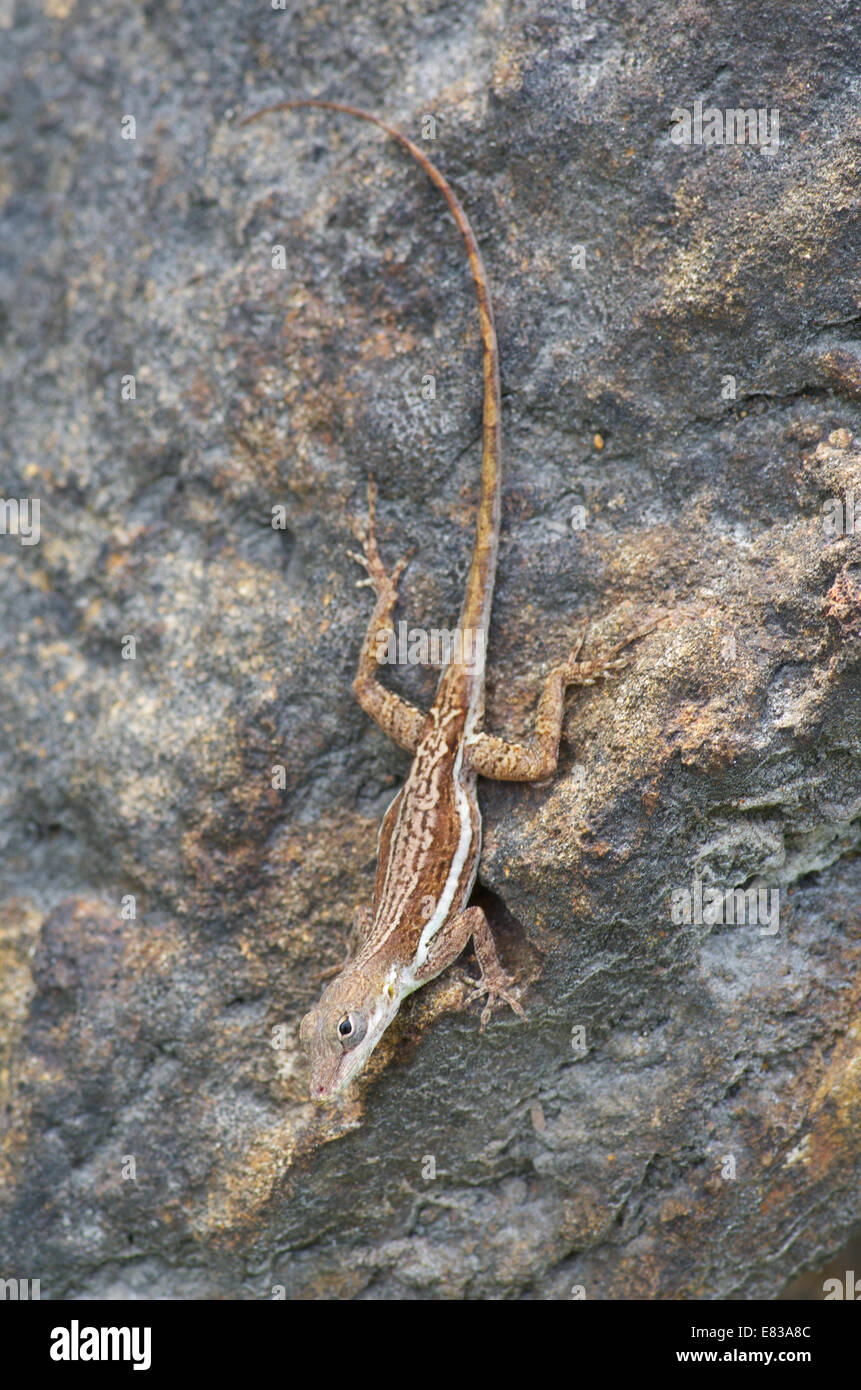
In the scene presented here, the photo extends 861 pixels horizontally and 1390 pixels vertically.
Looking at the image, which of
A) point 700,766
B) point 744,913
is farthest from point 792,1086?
point 700,766

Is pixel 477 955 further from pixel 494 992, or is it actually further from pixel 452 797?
pixel 452 797

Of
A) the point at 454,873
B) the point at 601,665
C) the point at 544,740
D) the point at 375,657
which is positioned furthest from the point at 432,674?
the point at 454,873

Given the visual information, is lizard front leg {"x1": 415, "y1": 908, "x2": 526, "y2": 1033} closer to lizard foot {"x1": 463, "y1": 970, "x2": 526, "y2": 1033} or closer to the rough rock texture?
lizard foot {"x1": 463, "y1": 970, "x2": 526, "y2": 1033}

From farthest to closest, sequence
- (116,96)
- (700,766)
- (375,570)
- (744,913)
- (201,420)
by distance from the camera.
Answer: (116,96)
(201,420)
(375,570)
(744,913)
(700,766)

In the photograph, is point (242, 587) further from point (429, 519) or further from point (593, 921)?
point (593, 921)

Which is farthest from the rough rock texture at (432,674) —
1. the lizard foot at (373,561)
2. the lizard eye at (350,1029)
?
→ the lizard eye at (350,1029)

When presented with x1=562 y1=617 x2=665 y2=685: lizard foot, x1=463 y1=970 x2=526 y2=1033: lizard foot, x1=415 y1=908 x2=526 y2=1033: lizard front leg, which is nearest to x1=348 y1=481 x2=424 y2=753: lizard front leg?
x1=562 y1=617 x2=665 y2=685: lizard foot

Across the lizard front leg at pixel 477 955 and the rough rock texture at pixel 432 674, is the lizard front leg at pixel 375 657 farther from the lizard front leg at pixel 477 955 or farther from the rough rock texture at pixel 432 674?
the lizard front leg at pixel 477 955
